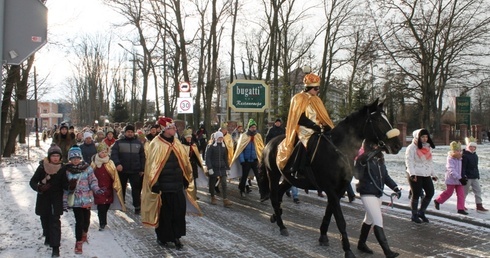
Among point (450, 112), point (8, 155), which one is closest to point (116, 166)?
point (8, 155)

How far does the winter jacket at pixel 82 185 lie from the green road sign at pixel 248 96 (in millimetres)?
9520

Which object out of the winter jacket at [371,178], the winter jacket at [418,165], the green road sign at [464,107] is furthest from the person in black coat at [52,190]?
the green road sign at [464,107]

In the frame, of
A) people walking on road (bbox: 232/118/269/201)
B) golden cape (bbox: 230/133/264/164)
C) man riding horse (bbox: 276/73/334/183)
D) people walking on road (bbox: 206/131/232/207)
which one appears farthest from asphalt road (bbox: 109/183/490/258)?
golden cape (bbox: 230/133/264/164)

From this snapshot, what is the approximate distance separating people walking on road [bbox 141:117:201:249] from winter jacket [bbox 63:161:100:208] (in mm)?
855

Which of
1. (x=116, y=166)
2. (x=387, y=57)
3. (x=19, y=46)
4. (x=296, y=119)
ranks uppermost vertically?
(x=387, y=57)

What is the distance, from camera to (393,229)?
8.02 meters

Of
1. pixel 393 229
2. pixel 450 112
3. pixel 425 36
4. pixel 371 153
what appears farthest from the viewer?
pixel 450 112

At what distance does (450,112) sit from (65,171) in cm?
6116

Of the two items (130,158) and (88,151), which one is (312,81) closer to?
(130,158)

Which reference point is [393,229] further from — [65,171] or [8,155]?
[8,155]

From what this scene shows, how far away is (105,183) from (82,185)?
1749 mm

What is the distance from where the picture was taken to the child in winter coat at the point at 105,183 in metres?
8.02

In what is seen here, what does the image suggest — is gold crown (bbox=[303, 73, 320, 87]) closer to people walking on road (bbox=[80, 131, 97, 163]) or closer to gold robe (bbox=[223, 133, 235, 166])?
people walking on road (bbox=[80, 131, 97, 163])

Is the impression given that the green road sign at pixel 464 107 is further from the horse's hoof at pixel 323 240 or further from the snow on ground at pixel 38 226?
the horse's hoof at pixel 323 240
